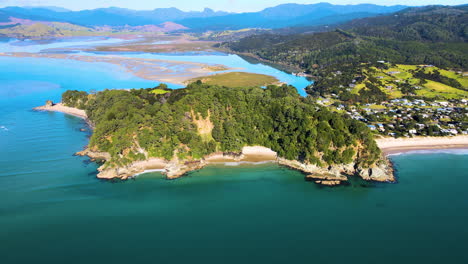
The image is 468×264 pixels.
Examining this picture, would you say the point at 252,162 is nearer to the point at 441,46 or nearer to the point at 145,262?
the point at 145,262

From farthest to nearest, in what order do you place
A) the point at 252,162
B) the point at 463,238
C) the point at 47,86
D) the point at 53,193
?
the point at 47,86 < the point at 252,162 < the point at 53,193 < the point at 463,238

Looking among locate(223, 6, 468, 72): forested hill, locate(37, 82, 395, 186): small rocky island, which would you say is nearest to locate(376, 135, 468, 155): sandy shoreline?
locate(37, 82, 395, 186): small rocky island

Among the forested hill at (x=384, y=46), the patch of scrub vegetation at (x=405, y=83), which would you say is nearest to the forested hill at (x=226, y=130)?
the patch of scrub vegetation at (x=405, y=83)

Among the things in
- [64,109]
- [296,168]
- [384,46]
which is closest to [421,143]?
[296,168]

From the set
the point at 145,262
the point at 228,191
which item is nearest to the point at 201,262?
the point at 145,262

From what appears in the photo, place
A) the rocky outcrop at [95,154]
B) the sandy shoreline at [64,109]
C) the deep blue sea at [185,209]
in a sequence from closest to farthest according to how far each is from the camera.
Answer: the deep blue sea at [185,209] → the rocky outcrop at [95,154] → the sandy shoreline at [64,109]

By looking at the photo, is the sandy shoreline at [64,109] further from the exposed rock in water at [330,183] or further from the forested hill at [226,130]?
the exposed rock in water at [330,183]
